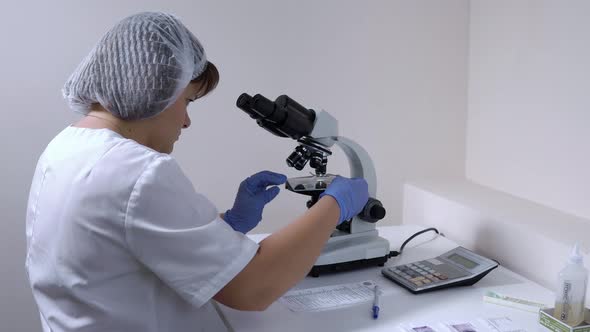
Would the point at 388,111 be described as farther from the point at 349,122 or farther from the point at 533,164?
the point at 533,164

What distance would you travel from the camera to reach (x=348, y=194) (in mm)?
1133

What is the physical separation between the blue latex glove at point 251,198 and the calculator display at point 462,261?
0.50 m

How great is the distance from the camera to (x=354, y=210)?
1.16 meters

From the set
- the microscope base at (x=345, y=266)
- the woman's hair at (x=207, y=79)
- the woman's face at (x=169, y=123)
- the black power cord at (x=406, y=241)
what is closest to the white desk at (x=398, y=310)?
the microscope base at (x=345, y=266)

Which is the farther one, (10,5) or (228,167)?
(228,167)

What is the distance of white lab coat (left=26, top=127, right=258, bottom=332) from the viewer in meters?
0.84

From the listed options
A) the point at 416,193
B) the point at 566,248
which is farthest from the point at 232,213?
the point at 566,248

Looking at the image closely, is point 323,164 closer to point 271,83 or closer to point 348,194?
point 348,194

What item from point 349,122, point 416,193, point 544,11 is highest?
point 544,11

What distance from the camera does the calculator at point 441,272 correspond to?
1.17 meters

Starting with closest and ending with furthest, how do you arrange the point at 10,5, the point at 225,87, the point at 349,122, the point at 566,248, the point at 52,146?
the point at 52,146, the point at 566,248, the point at 10,5, the point at 225,87, the point at 349,122

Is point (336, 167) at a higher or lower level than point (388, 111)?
lower

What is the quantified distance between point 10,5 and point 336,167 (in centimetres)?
140

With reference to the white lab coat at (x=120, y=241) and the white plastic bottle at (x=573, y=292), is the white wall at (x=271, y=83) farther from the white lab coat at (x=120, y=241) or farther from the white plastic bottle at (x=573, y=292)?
the white plastic bottle at (x=573, y=292)
